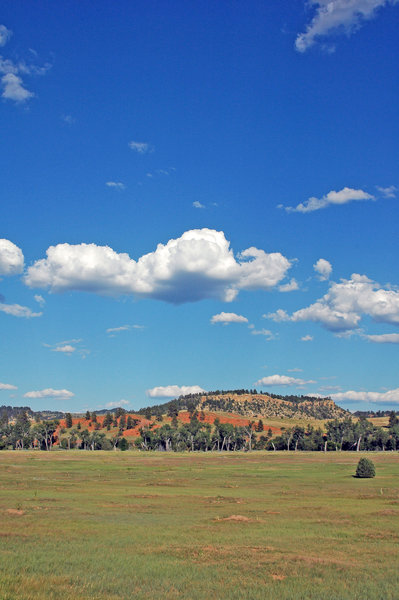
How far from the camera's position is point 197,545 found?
97.2ft

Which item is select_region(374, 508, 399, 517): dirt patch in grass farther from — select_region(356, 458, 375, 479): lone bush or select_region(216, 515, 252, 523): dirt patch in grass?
select_region(356, 458, 375, 479): lone bush

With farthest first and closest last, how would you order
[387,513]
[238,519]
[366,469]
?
[366,469]
[387,513]
[238,519]

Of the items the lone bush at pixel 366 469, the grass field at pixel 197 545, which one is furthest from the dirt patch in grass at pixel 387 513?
the lone bush at pixel 366 469

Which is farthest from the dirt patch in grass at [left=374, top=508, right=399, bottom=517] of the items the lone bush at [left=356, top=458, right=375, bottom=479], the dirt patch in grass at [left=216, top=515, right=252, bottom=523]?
the lone bush at [left=356, top=458, right=375, bottom=479]

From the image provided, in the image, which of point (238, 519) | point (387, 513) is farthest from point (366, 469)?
point (238, 519)

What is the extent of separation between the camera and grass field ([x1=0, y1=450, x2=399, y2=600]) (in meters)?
21.2

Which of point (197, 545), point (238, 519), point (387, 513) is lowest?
point (387, 513)

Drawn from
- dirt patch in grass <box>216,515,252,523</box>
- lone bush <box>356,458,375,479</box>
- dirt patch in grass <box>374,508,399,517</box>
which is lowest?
lone bush <box>356,458,375,479</box>

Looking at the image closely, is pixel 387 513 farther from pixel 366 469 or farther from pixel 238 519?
pixel 366 469

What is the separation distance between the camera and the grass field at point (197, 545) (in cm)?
2117

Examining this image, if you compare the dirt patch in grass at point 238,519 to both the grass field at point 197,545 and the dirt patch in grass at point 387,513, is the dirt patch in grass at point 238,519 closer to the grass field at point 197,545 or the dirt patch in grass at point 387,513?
the grass field at point 197,545

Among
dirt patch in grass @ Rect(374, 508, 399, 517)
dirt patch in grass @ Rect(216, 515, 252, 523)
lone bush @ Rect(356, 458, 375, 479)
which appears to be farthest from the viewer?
lone bush @ Rect(356, 458, 375, 479)

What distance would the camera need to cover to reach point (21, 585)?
1998 cm

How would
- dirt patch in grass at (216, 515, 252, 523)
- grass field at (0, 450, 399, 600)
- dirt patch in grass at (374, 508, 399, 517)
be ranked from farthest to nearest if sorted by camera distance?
dirt patch in grass at (374, 508, 399, 517), dirt patch in grass at (216, 515, 252, 523), grass field at (0, 450, 399, 600)
